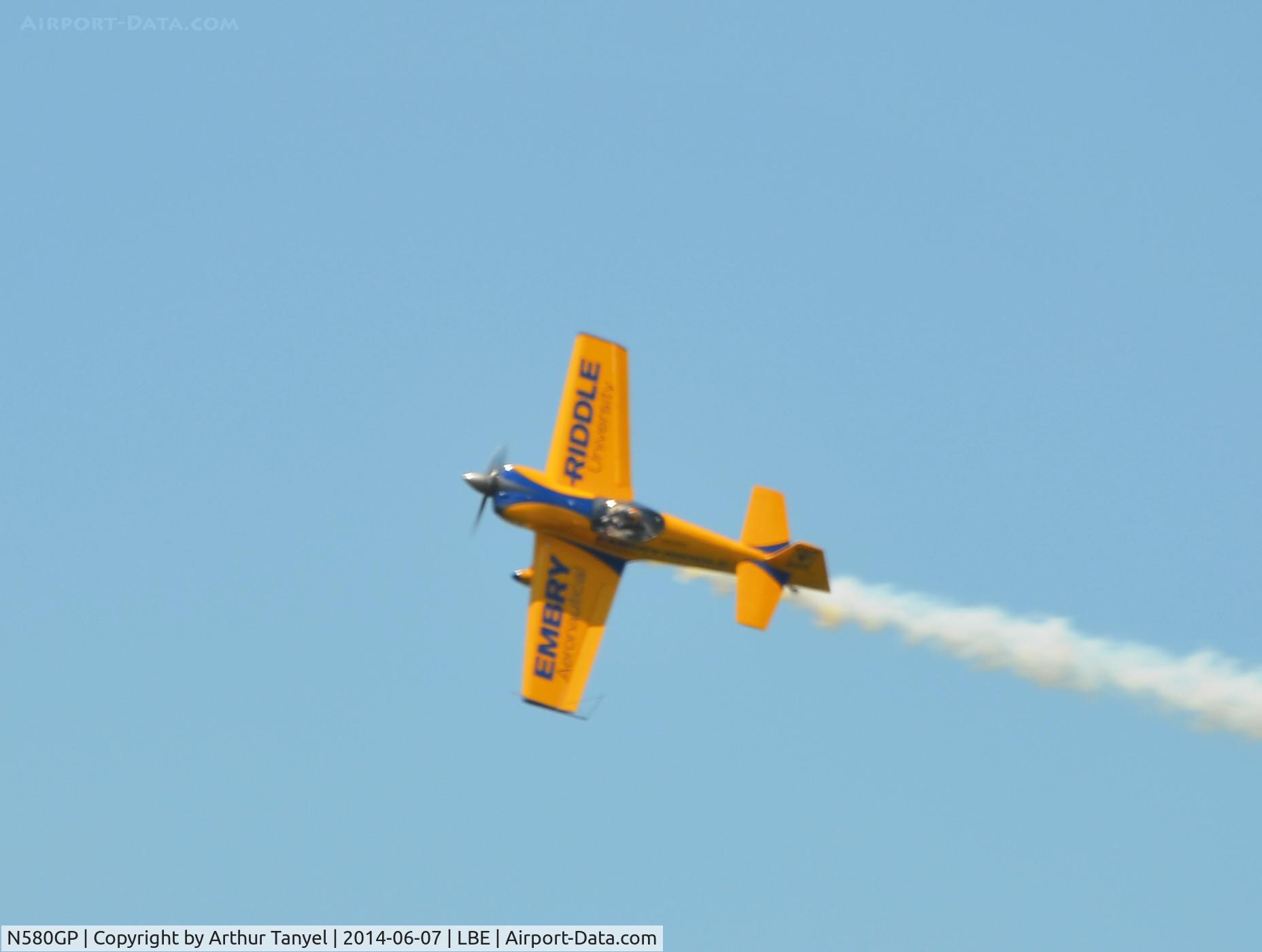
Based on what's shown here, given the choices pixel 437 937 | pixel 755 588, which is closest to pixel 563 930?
pixel 437 937

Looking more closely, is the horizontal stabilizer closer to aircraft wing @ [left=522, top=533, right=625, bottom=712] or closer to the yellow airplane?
the yellow airplane

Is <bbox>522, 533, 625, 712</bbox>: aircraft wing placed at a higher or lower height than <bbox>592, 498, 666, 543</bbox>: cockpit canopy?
lower

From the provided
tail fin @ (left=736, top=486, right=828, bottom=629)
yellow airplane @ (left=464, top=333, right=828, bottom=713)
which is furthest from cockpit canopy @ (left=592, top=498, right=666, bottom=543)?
tail fin @ (left=736, top=486, right=828, bottom=629)

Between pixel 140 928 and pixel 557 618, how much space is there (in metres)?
11.4

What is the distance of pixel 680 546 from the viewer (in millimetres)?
54812

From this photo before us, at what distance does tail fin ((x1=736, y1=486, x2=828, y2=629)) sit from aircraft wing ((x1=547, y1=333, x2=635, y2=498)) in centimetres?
300

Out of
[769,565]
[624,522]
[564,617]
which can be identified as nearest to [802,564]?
[769,565]

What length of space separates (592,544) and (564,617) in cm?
185

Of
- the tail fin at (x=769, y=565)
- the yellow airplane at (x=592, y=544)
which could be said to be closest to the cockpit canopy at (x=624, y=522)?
the yellow airplane at (x=592, y=544)

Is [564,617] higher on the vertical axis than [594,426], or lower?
lower

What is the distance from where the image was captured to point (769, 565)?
5444 centimetres

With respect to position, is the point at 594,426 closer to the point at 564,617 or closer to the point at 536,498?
the point at 536,498

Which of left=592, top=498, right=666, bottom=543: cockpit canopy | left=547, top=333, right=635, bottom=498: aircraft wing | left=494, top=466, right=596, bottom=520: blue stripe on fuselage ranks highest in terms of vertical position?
left=547, top=333, right=635, bottom=498: aircraft wing

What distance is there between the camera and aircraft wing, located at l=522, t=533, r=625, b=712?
174ft
